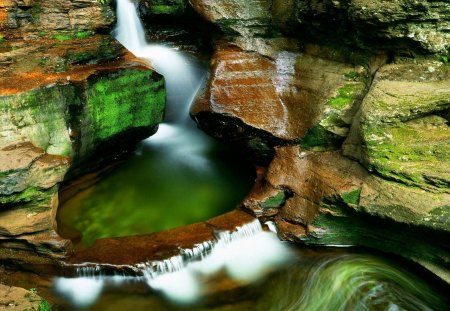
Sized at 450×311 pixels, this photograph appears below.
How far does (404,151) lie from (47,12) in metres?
6.03

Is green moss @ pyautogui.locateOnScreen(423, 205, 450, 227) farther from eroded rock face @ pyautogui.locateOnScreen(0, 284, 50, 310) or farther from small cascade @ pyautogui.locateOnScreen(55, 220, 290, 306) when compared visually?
eroded rock face @ pyautogui.locateOnScreen(0, 284, 50, 310)

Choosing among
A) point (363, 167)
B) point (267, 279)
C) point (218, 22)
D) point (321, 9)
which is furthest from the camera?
point (218, 22)

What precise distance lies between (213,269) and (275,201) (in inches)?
58.1

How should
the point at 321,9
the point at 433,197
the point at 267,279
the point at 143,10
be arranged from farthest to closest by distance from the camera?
the point at 143,10
the point at 321,9
the point at 267,279
the point at 433,197

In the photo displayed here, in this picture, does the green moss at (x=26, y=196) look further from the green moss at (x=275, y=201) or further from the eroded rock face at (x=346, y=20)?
the eroded rock face at (x=346, y=20)

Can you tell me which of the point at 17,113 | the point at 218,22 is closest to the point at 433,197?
the point at 218,22

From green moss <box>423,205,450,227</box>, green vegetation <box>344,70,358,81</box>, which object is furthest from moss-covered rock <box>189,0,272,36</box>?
green moss <box>423,205,450,227</box>

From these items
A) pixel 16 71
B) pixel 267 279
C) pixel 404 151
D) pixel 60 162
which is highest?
pixel 16 71

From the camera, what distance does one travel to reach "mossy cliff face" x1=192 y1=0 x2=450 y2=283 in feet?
16.2

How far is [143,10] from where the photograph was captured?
8.53m

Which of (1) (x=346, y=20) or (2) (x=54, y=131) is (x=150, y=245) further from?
(1) (x=346, y=20)

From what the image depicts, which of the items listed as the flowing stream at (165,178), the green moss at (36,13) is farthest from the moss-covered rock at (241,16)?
the green moss at (36,13)

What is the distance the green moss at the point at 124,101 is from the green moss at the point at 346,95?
318 cm

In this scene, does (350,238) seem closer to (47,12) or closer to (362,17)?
(362,17)
